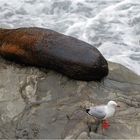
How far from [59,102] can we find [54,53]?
32.0 inches

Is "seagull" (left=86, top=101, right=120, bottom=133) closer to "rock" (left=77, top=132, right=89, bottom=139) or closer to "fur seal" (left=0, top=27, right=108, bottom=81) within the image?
"rock" (left=77, top=132, right=89, bottom=139)

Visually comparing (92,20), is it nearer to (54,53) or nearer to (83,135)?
→ (54,53)

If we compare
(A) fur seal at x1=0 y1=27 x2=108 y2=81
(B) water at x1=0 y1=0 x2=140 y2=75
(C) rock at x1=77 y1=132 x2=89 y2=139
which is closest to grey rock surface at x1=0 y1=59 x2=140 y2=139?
(C) rock at x1=77 y1=132 x2=89 y2=139

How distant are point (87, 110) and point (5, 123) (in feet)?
3.41

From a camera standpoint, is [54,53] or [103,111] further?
[54,53]

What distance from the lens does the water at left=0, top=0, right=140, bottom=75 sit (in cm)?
800

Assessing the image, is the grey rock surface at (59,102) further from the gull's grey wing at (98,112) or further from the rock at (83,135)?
the gull's grey wing at (98,112)

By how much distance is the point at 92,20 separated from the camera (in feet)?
29.6

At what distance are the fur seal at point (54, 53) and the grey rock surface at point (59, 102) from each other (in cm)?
12

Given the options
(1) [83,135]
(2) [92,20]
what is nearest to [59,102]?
(1) [83,135]

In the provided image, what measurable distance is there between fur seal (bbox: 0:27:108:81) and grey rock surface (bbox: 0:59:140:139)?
0.40 ft

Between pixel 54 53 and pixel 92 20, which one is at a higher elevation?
pixel 54 53

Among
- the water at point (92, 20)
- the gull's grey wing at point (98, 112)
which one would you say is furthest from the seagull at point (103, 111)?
the water at point (92, 20)

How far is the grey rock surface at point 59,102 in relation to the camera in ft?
16.7
